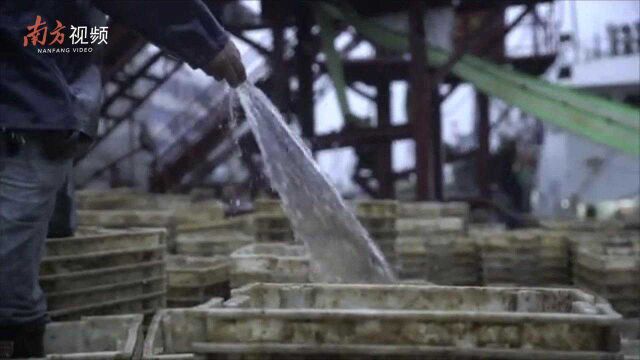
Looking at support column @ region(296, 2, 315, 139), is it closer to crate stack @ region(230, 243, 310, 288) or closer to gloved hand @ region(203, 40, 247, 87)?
crate stack @ region(230, 243, 310, 288)

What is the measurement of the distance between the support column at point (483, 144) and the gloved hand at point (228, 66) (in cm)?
1102

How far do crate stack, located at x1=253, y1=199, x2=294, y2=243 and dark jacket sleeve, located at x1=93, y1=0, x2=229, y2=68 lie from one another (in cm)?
284

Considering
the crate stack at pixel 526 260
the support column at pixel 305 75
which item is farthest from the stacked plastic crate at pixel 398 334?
the support column at pixel 305 75

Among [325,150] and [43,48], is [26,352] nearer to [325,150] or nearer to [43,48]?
[43,48]

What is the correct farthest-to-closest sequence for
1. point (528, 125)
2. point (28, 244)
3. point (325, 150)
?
point (528, 125)
point (325, 150)
point (28, 244)

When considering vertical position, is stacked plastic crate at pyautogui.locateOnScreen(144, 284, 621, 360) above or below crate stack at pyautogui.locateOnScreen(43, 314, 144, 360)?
above

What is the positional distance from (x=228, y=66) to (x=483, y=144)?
11.5m

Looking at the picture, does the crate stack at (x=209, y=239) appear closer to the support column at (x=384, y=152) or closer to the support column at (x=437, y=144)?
the support column at (x=384, y=152)

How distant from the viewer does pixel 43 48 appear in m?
3.22

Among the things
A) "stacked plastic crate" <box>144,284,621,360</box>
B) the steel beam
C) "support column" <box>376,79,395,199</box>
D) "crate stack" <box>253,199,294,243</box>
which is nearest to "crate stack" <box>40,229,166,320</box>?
"stacked plastic crate" <box>144,284,621,360</box>

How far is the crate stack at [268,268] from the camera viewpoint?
4750mm

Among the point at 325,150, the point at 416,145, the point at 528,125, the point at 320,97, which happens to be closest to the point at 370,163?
the point at 320,97

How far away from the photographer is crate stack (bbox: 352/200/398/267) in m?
6.03

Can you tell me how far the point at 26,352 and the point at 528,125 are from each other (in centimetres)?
2173
